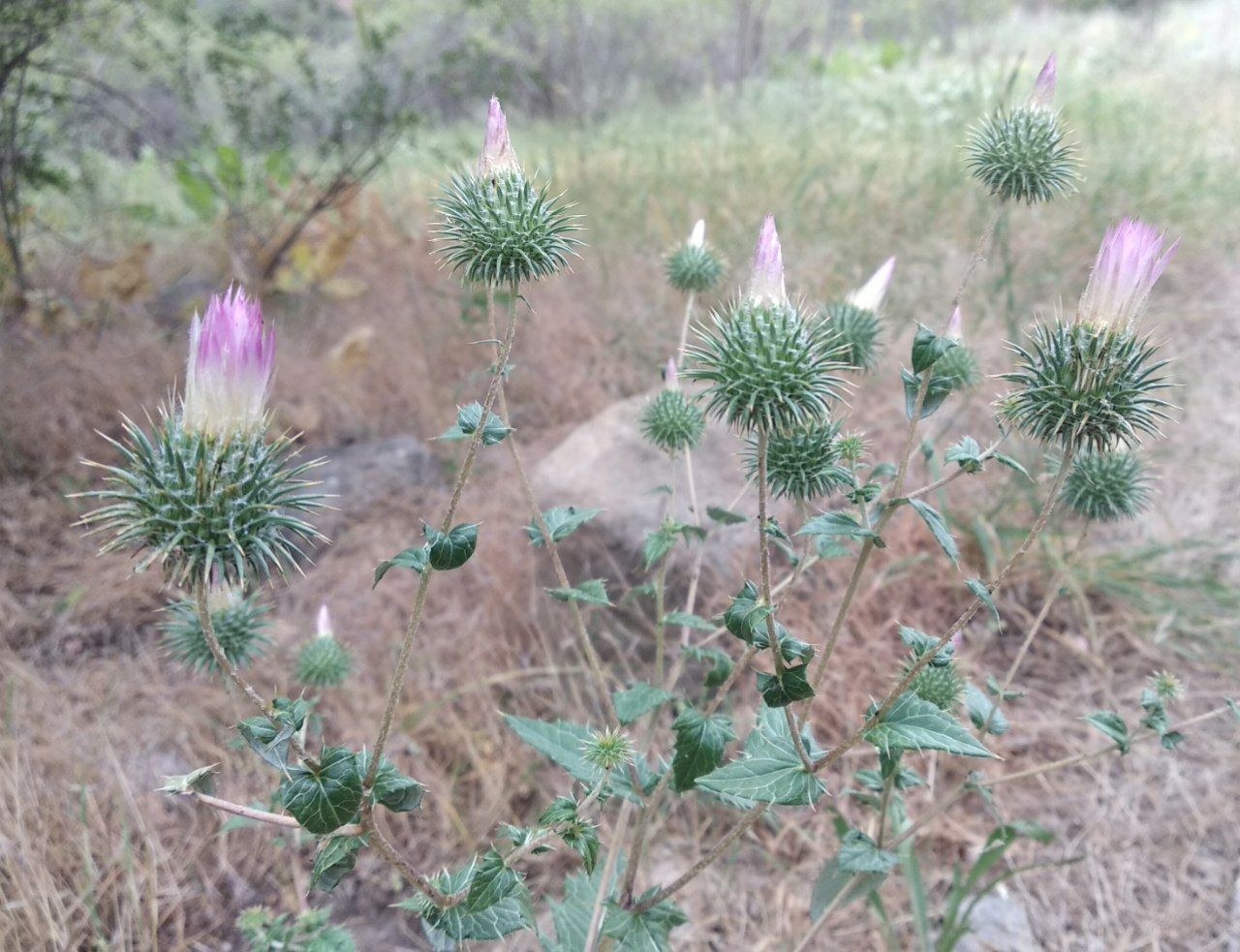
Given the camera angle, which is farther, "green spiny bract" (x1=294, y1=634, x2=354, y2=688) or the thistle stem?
"green spiny bract" (x1=294, y1=634, x2=354, y2=688)

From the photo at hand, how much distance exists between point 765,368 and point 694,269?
3.65 ft

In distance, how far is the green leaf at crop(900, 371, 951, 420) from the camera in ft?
4.92

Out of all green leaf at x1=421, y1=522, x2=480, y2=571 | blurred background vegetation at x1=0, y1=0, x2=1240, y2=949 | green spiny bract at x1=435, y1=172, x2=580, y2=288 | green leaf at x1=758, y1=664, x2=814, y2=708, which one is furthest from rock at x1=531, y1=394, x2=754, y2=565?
green leaf at x1=421, y1=522, x2=480, y2=571

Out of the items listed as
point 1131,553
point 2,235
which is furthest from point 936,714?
point 2,235

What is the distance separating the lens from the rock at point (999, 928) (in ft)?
7.71

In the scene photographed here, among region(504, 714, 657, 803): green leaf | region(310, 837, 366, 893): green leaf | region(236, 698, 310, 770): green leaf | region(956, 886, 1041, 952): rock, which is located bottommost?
region(956, 886, 1041, 952): rock

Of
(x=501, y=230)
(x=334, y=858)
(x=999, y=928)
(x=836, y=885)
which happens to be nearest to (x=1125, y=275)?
(x=501, y=230)

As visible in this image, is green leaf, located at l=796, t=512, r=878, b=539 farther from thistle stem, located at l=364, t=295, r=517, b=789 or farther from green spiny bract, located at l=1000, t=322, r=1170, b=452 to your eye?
thistle stem, located at l=364, t=295, r=517, b=789

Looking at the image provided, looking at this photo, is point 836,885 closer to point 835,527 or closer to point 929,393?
point 835,527

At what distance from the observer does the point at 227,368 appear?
125 cm

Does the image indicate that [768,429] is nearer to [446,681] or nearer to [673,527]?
[673,527]

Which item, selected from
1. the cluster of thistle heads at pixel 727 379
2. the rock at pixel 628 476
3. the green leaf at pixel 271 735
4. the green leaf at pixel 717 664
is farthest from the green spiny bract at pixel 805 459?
the rock at pixel 628 476

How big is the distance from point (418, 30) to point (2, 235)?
5587 mm

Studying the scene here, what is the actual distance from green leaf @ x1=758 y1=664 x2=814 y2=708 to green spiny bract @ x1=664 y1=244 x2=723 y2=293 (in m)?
1.33
